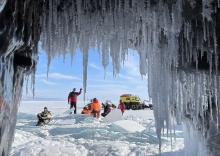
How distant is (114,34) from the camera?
4.79 m

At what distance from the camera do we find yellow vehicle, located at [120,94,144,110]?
3088cm

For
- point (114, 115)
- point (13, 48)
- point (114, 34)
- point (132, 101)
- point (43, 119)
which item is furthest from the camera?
point (132, 101)

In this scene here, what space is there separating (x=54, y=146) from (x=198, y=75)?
5055mm

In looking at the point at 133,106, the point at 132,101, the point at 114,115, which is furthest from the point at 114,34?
the point at 133,106

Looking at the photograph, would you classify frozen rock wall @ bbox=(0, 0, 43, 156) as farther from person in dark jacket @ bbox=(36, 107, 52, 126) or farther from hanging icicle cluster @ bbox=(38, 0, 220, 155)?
person in dark jacket @ bbox=(36, 107, 52, 126)

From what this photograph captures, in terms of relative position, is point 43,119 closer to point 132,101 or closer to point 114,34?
point 114,34

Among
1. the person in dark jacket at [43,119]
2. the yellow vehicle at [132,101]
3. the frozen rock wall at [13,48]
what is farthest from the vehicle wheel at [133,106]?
the frozen rock wall at [13,48]

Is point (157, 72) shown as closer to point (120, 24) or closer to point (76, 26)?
point (120, 24)

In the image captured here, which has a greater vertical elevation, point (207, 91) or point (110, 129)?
point (207, 91)

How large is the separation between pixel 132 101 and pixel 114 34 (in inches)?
1056

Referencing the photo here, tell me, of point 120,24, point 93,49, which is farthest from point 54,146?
point 120,24

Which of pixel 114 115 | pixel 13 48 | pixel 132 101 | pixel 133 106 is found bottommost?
pixel 114 115

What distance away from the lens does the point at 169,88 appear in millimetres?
5434

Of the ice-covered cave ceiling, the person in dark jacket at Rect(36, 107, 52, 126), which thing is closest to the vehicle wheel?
the person in dark jacket at Rect(36, 107, 52, 126)
